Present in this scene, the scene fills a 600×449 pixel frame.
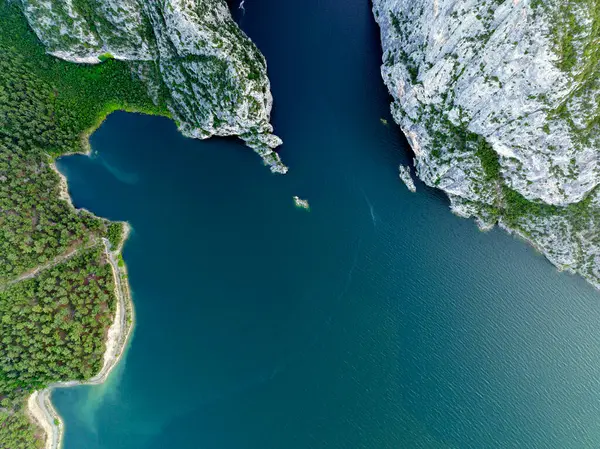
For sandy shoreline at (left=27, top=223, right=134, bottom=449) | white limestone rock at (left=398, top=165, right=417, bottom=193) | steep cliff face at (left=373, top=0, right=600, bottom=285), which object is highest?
steep cliff face at (left=373, top=0, right=600, bottom=285)

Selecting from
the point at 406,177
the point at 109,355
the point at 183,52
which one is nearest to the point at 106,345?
the point at 109,355

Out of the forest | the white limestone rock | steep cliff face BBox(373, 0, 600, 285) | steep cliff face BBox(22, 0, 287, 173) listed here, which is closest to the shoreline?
the forest

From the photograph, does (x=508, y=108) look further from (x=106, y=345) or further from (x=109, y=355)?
(x=109, y=355)

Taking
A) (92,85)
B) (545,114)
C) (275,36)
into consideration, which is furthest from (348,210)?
(92,85)

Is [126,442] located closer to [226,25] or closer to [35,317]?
[35,317]

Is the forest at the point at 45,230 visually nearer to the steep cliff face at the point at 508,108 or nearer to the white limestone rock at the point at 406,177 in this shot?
the white limestone rock at the point at 406,177

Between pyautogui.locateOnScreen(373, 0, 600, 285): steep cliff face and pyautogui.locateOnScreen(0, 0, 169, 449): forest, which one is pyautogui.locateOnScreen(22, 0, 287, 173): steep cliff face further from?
pyautogui.locateOnScreen(373, 0, 600, 285): steep cliff face
